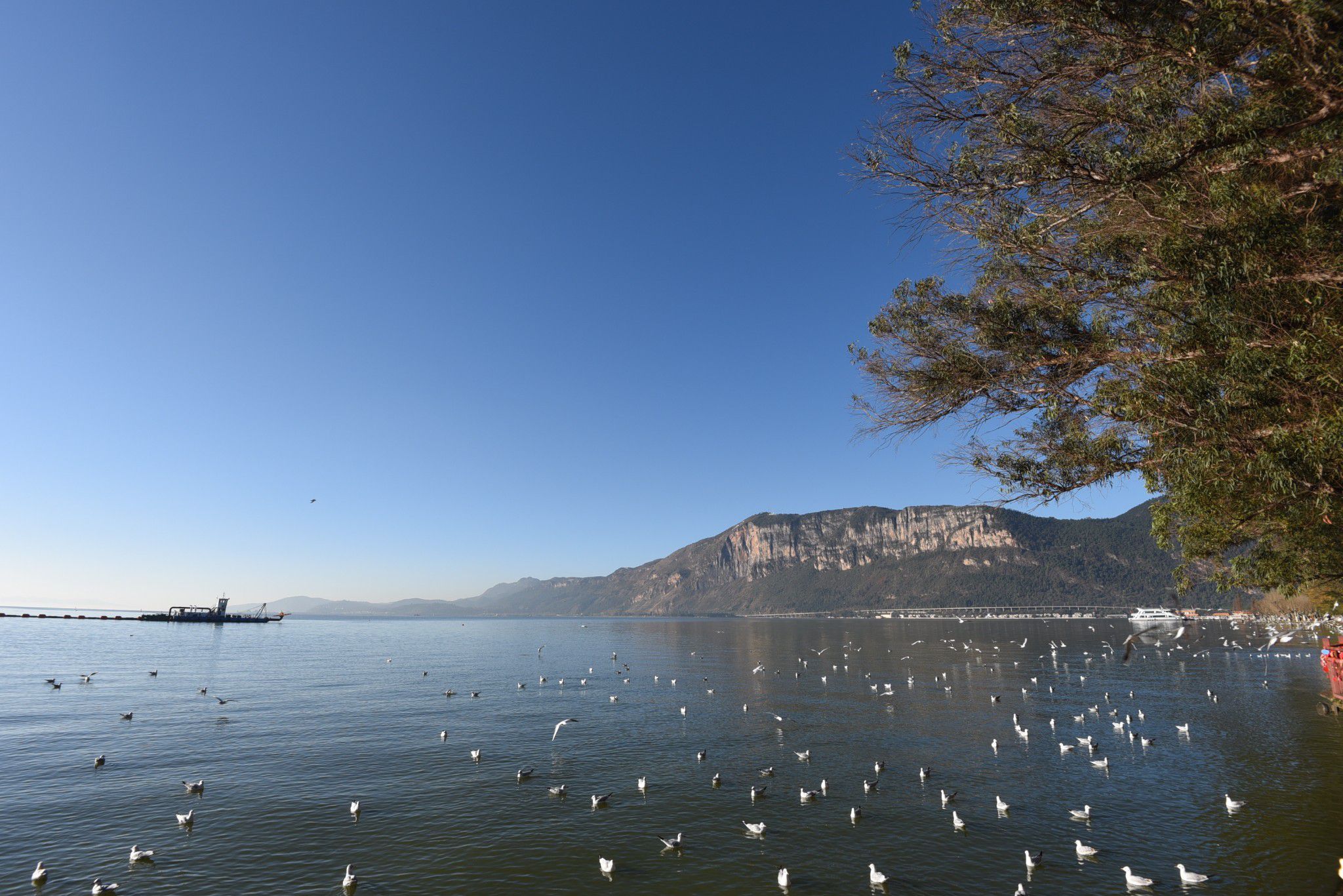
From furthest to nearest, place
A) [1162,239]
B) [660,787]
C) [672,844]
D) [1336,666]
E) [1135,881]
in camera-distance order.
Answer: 1. [1336,666]
2. [660,787]
3. [672,844]
4. [1135,881]
5. [1162,239]

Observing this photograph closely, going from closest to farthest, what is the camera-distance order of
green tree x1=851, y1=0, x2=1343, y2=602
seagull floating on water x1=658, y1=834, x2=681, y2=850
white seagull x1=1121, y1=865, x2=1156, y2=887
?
green tree x1=851, y1=0, x2=1343, y2=602, white seagull x1=1121, y1=865, x2=1156, y2=887, seagull floating on water x1=658, y1=834, x2=681, y2=850

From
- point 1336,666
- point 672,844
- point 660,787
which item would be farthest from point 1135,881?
point 1336,666

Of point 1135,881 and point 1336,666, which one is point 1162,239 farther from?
point 1336,666

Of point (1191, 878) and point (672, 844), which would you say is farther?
point (672, 844)

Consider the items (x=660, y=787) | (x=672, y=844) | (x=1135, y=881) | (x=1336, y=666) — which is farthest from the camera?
(x=1336, y=666)

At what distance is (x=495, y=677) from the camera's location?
67.5m

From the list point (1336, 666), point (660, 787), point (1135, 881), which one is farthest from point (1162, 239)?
point (1336, 666)

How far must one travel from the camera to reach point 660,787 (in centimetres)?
2714

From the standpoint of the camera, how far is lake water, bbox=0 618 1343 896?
61.8 ft

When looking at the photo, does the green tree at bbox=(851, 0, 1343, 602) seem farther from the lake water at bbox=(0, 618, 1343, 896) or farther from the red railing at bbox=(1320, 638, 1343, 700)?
the red railing at bbox=(1320, 638, 1343, 700)

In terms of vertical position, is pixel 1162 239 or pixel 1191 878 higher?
pixel 1162 239

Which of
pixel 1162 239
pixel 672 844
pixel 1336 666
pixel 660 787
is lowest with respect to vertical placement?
pixel 660 787

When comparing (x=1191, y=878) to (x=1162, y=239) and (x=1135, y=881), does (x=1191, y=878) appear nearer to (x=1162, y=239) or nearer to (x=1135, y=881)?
(x=1135, y=881)

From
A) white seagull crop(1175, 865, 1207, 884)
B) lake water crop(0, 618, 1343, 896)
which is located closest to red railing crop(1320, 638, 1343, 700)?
lake water crop(0, 618, 1343, 896)
